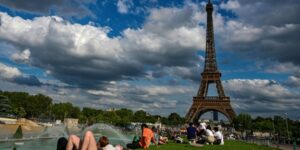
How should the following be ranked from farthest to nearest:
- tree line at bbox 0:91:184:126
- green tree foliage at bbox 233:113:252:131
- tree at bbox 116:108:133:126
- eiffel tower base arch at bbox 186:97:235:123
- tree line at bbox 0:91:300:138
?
tree at bbox 116:108:133:126, tree line at bbox 0:91:184:126, tree line at bbox 0:91:300:138, green tree foliage at bbox 233:113:252:131, eiffel tower base arch at bbox 186:97:235:123

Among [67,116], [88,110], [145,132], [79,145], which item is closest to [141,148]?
[145,132]

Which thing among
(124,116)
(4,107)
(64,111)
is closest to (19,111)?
(4,107)

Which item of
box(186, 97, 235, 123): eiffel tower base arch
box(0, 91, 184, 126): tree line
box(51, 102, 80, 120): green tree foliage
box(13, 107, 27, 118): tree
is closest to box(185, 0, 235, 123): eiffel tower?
box(186, 97, 235, 123): eiffel tower base arch

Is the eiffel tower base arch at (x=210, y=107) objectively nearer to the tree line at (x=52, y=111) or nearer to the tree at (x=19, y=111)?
the tree line at (x=52, y=111)

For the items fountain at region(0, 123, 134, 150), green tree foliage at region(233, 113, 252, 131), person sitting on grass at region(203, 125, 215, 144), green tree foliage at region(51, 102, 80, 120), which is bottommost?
fountain at region(0, 123, 134, 150)

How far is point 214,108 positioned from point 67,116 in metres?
61.7

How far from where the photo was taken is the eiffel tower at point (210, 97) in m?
76.8

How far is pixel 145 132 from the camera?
1594 cm

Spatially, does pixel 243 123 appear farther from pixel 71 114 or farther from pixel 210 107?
pixel 71 114

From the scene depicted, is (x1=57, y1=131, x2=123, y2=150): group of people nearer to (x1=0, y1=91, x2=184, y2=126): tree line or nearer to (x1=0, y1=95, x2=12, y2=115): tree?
(x1=0, y1=95, x2=12, y2=115): tree

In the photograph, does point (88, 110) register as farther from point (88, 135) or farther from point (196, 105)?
point (88, 135)

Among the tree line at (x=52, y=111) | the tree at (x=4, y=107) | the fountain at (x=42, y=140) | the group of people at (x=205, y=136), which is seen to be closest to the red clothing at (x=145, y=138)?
the group of people at (x=205, y=136)

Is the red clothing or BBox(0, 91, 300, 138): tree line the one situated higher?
BBox(0, 91, 300, 138): tree line

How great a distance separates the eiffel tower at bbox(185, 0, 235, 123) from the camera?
76.8 metres
